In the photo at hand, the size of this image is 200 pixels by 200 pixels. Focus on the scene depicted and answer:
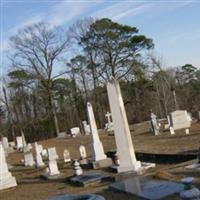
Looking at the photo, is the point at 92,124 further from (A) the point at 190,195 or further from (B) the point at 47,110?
(B) the point at 47,110

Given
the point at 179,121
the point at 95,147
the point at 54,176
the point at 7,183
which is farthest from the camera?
the point at 179,121

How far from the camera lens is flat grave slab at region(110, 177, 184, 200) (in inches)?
295

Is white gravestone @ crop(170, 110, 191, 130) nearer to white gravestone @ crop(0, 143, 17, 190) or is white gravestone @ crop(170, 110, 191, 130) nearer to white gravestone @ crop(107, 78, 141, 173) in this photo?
white gravestone @ crop(0, 143, 17, 190)

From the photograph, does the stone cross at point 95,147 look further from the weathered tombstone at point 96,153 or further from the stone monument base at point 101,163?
the stone monument base at point 101,163

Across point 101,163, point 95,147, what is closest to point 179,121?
point 95,147

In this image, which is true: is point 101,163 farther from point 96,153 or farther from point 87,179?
point 87,179

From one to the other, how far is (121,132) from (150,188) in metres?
4.05

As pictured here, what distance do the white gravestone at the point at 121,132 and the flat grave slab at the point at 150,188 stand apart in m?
2.49

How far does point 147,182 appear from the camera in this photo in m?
8.76

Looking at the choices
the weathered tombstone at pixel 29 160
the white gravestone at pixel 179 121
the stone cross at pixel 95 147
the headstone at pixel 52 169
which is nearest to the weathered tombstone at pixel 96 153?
the stone cross at pixel 95 147

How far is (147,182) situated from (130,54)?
38447mm

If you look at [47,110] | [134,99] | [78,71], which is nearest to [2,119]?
[47,110]

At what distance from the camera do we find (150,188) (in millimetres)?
7992

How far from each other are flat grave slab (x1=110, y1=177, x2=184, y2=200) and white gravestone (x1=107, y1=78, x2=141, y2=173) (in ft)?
8.17
